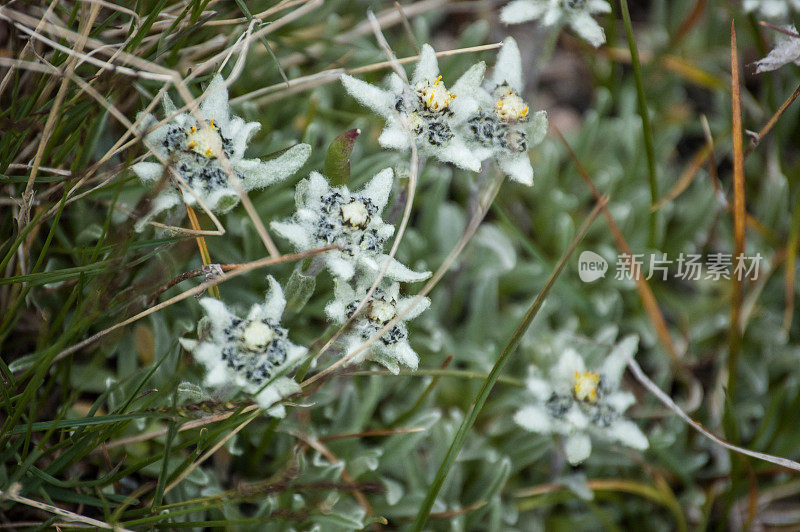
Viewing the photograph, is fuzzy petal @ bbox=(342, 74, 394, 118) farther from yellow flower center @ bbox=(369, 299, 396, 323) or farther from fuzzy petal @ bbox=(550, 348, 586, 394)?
fuzzy petal @ bbox=(550, 348, 586, 394)

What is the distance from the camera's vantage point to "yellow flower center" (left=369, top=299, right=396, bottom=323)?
7.04 feet

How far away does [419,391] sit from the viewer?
Answer: 306 cm

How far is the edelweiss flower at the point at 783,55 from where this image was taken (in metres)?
2.34

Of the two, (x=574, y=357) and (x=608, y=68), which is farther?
(x=608, y=68)

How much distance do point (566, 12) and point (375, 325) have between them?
5.08 ft

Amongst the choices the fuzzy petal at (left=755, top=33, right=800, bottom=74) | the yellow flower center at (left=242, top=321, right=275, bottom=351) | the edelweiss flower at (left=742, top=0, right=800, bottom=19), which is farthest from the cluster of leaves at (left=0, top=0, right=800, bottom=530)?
the fuzzy petal at (left=755, top=33, right=800, bottom=74)

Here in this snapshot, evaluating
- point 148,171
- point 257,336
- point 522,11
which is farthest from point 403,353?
point 522,11

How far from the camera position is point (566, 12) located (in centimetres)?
265

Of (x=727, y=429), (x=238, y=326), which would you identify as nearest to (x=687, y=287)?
(x=727, y=429)

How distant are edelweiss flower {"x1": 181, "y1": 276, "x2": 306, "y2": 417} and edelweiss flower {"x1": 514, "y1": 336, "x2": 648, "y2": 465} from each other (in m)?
1.05

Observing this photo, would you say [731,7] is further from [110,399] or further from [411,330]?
[110,399]

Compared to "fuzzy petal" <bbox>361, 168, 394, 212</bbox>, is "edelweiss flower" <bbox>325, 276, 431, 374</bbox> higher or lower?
lower

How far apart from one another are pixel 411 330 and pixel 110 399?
129cm

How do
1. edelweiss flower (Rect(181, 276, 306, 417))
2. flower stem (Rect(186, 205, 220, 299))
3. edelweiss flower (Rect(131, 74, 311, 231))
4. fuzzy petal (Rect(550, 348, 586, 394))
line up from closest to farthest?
edelweiss flower (Rect(181, 276, 306, 417)) < edelweiss flower (Rect(131, 74, 311, 231)) < flower stem (Rect(186, 205, 220, 299)) < fuzzy petal (Rect(550, 348, 586, 394))
